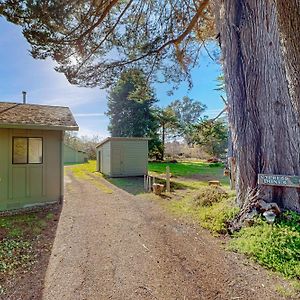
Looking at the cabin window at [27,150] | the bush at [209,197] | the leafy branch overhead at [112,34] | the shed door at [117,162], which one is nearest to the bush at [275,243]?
the bush at [209,197]

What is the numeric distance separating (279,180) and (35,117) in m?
7.32

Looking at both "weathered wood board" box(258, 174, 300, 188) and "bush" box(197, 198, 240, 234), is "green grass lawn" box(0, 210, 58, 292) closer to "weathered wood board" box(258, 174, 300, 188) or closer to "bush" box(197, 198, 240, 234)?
"bush" box(197, 198, 240, 234)

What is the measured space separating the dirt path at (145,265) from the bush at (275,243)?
25cm

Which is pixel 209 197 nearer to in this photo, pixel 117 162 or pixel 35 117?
pixel 35 117

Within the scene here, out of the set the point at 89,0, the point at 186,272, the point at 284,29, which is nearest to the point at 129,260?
the point at 186,272

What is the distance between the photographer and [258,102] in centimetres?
491

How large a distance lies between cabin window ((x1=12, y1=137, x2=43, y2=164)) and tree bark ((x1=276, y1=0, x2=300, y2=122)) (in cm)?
722

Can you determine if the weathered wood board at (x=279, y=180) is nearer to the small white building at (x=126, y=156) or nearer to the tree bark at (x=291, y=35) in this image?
the tree bark at (x=291, y=35)

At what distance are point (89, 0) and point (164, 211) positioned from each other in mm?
6410

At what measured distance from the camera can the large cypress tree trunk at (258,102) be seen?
4.52 meters

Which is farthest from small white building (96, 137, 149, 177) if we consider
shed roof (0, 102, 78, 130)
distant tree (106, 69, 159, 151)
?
shed roof (0, 102, 78, 130)

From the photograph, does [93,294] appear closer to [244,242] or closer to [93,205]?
[244,242]

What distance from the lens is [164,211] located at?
6.75 m

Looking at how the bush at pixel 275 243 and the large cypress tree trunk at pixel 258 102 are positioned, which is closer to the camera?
the bush at pixel 275 243
